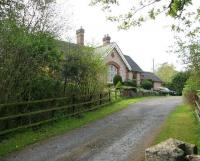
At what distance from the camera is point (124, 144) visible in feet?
42.5

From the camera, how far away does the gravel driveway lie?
11055mm

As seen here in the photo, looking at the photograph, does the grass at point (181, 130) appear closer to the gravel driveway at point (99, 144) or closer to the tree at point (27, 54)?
the gravel driveway at point (99, 144)

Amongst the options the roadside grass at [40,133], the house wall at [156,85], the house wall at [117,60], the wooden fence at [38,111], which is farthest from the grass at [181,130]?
the house wall at [156,85]

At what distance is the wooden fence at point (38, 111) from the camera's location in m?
14.0

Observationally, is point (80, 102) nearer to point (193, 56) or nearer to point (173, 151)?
point (193, 56)

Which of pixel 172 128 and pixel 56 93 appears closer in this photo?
pixel 172 128

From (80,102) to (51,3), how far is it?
6.55m

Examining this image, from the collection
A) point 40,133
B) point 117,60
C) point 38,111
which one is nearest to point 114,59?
point 117,60

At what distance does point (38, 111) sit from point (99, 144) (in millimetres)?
4056

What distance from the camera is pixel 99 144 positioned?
42.5ft

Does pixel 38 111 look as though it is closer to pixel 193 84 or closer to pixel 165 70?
pixel 193 84

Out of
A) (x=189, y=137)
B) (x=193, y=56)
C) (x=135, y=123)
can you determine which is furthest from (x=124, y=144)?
(x=193, y=56)

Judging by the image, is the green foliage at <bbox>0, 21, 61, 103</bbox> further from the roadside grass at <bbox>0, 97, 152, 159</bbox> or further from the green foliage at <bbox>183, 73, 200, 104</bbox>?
the green foliage at <bbox>183, 73, 200, 104</bbox>

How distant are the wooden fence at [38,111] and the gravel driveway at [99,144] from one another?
1.68 m
